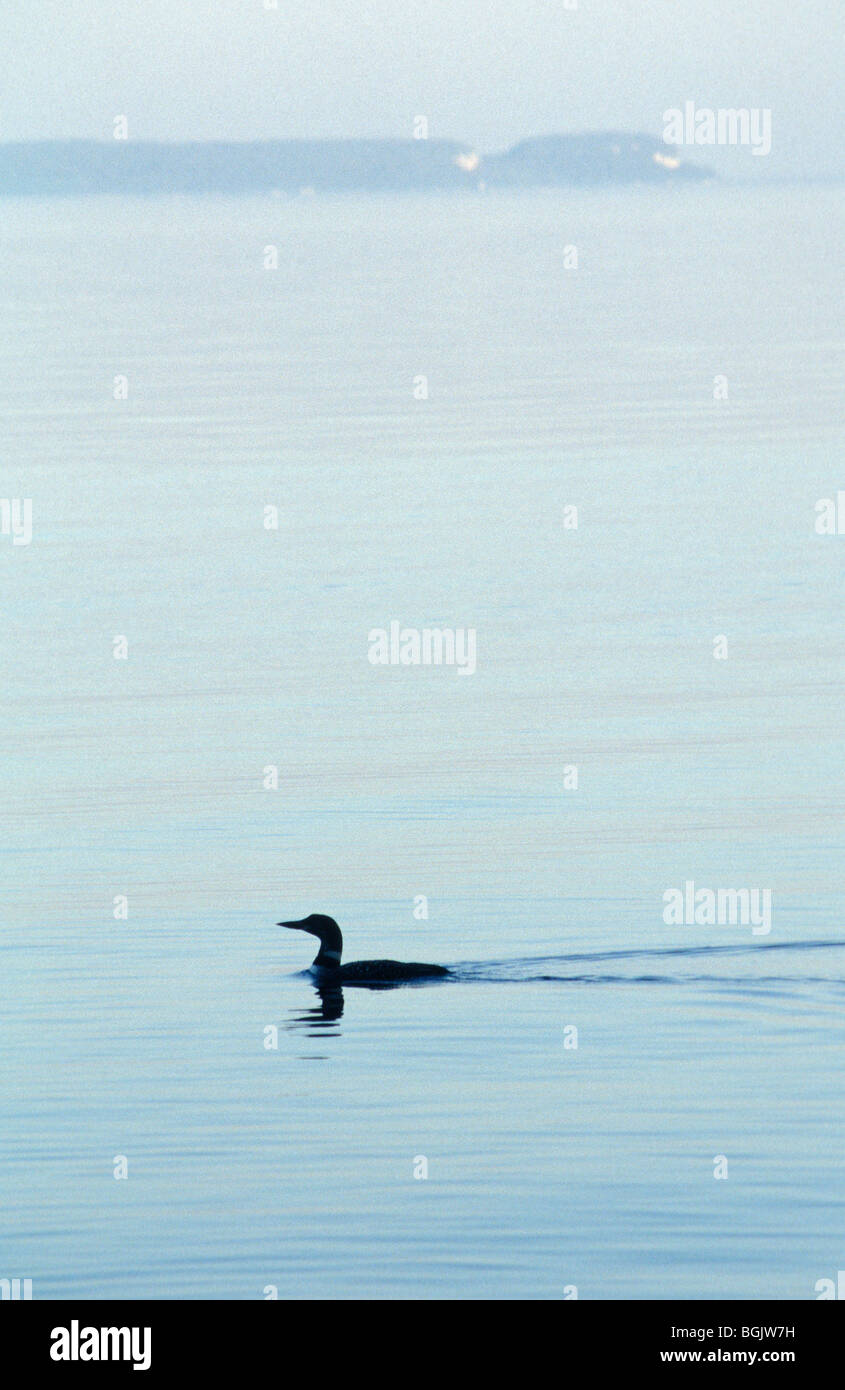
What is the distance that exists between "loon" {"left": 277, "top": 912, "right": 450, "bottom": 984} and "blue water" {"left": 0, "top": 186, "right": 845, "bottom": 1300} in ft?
0.61

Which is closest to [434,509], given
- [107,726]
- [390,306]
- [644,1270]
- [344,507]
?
[344,507]

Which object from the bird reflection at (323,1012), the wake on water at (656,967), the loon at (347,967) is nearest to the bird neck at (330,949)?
the loon at (347,967)

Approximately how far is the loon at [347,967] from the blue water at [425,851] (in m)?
0.18

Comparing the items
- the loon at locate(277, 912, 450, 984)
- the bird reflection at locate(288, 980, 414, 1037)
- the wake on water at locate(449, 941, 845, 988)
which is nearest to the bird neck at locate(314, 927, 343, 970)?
the loon at locate(277, 912, 450, 984)

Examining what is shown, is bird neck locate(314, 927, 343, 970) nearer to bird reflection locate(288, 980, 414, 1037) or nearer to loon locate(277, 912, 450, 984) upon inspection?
loon locate(277, 912, 450, 984)

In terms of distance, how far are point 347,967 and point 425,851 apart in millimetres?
3523

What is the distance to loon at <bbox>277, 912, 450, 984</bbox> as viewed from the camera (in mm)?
20938

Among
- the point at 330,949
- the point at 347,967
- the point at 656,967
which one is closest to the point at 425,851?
the point at 330,949

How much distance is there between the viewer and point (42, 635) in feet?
115

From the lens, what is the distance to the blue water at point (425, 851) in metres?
16.6

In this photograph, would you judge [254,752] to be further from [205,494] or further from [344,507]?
[205,494]

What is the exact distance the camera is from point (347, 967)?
21266 millimetres

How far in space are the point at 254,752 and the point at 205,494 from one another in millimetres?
18004

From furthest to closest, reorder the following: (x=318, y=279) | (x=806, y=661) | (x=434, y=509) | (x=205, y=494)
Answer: (x=318, y=279) → (x=205, y=494) → (x=434, y=509) → (x=806, y=661)
